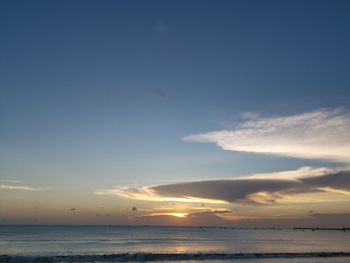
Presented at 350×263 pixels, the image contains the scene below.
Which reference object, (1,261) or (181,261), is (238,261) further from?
(1,261)

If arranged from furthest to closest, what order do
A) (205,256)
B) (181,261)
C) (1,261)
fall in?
(205,256)
(181,261)
(1,261)

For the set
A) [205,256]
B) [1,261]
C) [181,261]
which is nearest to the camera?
[1,261]

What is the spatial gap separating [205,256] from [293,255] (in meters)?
16.1

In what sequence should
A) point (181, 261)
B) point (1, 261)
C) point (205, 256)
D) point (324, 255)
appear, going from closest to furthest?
point (1, 261) → point (181, 261) → point (205, 256) → point (324, 255)

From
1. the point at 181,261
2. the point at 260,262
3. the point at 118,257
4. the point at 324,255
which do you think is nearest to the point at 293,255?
the point at 324,255

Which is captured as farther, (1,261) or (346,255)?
Answer: (346,255)

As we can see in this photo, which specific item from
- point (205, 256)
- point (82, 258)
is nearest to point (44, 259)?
point (82, 258)

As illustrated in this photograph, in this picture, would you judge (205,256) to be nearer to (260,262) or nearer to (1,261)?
(260,262)

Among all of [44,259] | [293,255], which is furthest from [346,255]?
[44,259]

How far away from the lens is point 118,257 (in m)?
57.8

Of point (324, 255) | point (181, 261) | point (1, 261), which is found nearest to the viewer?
point (1, 261)

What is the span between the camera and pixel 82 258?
57.8 m

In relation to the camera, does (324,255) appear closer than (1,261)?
No

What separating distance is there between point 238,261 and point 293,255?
15.6m
